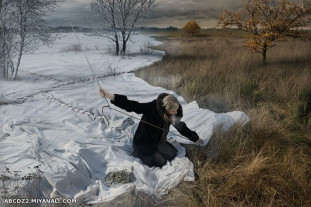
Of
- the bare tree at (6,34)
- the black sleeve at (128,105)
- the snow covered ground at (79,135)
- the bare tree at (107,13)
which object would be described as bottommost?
the snow covered ground at (79,135)

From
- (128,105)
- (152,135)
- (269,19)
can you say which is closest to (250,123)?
(152,135)

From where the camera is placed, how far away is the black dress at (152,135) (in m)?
2.65

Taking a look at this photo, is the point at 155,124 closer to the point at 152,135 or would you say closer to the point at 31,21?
the point at 152,135

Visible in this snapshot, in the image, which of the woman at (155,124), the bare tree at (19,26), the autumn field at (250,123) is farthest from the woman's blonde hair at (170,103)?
the bare tree at (19,26)

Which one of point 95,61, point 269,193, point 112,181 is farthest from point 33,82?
point 269,193

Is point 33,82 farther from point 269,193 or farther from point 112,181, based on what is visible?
point 269,193

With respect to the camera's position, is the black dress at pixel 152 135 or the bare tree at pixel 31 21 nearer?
the black dress at pixel 152 135

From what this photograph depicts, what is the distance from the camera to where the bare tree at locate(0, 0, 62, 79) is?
5.41 m

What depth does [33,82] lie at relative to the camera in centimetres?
541

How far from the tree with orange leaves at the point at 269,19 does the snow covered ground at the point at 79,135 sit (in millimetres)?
1889

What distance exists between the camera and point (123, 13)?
9.01m

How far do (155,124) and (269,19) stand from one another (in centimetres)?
346

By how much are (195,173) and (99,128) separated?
1.31 meters

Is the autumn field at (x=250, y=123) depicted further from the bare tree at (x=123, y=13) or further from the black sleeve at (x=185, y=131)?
the bare tree at (x=123, y=13)
